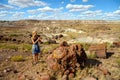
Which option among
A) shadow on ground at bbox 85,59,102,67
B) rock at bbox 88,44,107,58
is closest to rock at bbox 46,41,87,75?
shadow on ground at bbox 85,59,102,67

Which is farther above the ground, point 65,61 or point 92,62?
point 65,61

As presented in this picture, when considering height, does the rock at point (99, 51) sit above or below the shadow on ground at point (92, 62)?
above

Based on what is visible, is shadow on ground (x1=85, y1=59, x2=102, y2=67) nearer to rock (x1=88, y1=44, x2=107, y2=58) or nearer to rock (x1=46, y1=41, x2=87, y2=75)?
rock (x1=46, y1=41, x2=87, y2=75)

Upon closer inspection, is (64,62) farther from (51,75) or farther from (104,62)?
(104,62)

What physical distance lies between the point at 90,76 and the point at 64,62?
4.15 ft

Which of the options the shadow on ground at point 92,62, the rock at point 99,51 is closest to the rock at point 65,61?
the shadow on ground at point 92,62

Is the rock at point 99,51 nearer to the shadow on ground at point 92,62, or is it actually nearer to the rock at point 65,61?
the shadow on ground at point 92,62

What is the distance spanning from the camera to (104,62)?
1096 cm

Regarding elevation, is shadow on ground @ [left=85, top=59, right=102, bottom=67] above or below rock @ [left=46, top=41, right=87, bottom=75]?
below

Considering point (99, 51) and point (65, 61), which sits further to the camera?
point (99, 51)

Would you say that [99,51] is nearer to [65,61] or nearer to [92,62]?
[92,62]

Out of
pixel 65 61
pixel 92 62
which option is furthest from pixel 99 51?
pixel 65 61

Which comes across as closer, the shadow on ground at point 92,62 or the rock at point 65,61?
the rock at point 65,61

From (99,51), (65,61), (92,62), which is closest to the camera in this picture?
(65,61)
